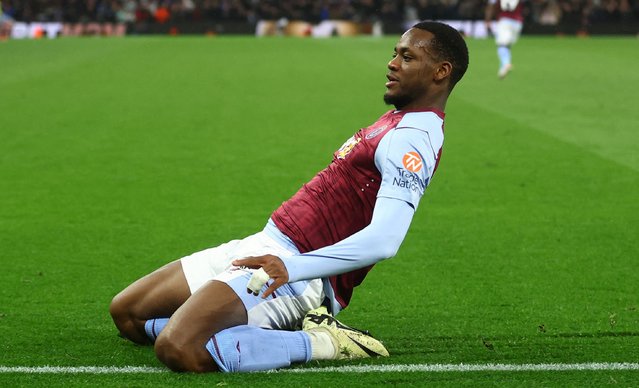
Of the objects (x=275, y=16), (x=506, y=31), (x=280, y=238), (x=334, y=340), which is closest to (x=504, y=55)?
(x=506, y=31)

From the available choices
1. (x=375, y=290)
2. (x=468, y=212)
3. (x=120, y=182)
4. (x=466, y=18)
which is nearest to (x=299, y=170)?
(x=120, y=182)

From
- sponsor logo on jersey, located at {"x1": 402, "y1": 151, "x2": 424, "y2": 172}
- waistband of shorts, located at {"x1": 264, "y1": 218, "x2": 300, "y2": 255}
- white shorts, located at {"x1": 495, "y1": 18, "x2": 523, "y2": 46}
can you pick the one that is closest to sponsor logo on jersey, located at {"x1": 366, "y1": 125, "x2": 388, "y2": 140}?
sponsor logo on jersey, located at {"x1": 402, "y1": 151, "x2": 424, "y2": 172}

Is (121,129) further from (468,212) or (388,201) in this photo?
(388,201)

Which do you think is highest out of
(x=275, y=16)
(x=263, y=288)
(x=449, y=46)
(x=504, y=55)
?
(x=449, y=46)

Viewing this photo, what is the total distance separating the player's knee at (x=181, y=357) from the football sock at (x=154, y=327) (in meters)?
0.51

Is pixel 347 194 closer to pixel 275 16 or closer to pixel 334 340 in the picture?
pixel 334 340

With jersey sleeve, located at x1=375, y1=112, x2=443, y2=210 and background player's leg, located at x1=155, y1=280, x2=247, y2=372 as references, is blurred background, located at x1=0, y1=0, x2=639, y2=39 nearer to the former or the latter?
jersey sleeve, located at x1=375, y1=112, x2=443, y2=210

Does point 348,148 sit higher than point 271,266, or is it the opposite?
point 348,148

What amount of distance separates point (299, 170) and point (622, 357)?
7.14 meters

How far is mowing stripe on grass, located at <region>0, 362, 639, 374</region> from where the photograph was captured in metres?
5.09

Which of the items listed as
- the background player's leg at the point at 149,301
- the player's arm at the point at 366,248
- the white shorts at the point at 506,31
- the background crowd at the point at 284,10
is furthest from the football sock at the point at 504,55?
the background crowd at the point at 284,10

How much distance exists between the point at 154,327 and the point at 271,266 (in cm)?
114

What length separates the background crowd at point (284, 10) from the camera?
49500 millimetres

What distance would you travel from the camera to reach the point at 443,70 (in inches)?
199
